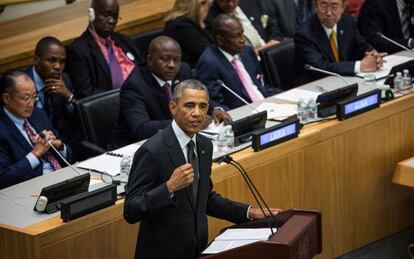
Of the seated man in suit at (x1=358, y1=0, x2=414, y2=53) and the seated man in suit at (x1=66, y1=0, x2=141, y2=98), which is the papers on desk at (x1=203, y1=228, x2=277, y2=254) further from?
the seated man in suit at (x1=358, y1=0, x2=414, y2=53)

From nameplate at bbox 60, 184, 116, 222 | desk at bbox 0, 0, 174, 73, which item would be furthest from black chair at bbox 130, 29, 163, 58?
nameplate at bbox 60, 184, 116, 222

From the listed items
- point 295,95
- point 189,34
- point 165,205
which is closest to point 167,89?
point 295,95

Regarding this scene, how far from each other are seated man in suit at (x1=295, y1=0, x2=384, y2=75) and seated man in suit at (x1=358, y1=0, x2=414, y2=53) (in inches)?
15.7

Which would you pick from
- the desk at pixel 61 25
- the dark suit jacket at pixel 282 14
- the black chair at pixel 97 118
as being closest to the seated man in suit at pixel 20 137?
the black chair at pixel 97 118

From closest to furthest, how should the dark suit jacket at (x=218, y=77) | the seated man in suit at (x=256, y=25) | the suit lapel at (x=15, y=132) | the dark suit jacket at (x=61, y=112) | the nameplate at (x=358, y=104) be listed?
the suit lapel at (x=15, y=132)
the nameplate at (x=358, y=104)
the dark suit jacket at (x=61, y=112)
the dark suit jacket at (x=218, y=77)
the seated man in suit at (x=256, y=25)

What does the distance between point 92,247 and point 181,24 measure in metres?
2.63

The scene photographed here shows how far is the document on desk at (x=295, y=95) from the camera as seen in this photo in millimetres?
6135

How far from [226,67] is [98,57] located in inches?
29.6

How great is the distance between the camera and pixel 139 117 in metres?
5.83

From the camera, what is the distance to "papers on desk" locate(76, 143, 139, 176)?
204 inches

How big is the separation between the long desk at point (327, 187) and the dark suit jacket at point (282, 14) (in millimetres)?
1718

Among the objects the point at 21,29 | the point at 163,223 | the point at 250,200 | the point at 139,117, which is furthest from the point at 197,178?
the point at 21,29

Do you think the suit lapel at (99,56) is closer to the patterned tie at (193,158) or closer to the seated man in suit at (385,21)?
the seated man in suit at (385,21)

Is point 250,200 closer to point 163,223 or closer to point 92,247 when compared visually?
point 92,247
